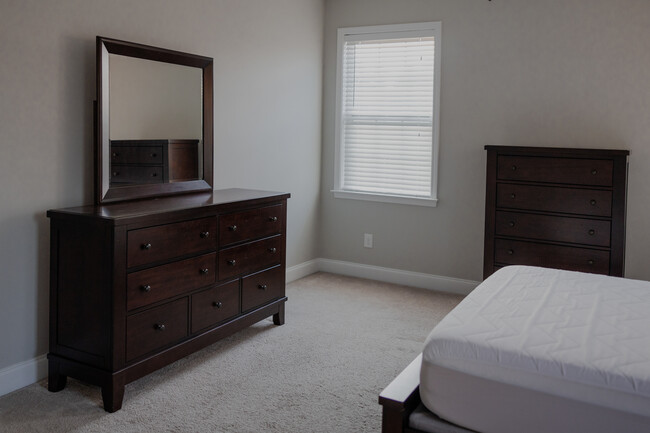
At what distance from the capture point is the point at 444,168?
16.2 feet

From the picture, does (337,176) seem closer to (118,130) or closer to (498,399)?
(118,130)

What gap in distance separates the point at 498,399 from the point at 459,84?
3349 mm

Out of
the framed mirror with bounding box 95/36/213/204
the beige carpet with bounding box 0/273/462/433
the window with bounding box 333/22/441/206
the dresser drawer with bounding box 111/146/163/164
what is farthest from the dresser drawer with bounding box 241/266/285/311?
the window with bounding box 333/22/441/206

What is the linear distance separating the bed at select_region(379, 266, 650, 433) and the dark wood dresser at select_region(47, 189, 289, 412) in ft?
4.48

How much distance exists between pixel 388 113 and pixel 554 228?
5.82ft

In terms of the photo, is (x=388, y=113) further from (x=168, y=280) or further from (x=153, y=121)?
(x=168, y=280)

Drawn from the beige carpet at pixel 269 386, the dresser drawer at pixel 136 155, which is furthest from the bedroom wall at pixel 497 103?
the dresser drawer at pixel 136 155

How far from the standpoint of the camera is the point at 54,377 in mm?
2969

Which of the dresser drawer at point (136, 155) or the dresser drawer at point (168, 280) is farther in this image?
the dresser drawer at point (136, 155)

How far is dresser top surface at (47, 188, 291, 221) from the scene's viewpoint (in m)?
2.86

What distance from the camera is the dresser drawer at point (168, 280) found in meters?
2.88

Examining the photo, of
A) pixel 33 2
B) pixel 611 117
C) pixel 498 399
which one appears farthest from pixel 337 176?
pixel 498 399

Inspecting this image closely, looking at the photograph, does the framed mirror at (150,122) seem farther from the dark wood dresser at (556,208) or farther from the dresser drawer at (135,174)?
the dark wood dresser at (556,208)

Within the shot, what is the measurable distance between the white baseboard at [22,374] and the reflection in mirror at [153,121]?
98cm
